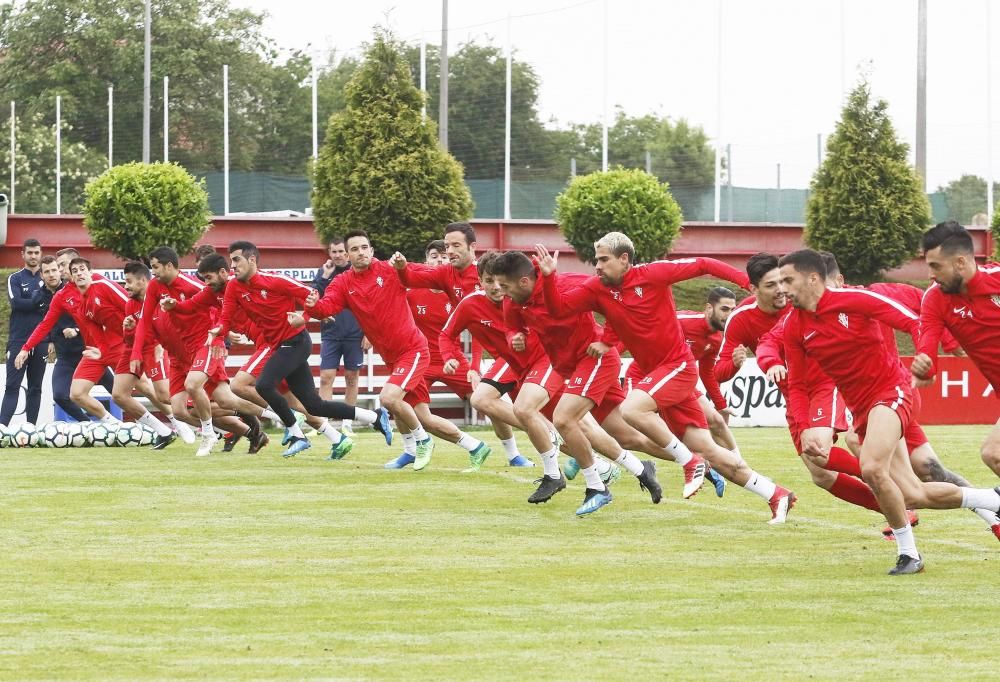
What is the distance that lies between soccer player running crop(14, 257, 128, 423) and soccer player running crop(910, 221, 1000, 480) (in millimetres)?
11764

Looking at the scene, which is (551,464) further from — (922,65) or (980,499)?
(922,65)

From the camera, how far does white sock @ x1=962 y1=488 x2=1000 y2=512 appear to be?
9.34 metres

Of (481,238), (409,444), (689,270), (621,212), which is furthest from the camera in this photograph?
(481,238)

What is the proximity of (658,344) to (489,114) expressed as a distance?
146ft

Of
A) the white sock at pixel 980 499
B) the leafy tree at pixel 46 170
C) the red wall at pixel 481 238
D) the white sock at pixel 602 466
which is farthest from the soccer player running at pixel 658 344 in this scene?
the leafy tree at pixel 46 170

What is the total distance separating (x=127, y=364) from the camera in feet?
62.3

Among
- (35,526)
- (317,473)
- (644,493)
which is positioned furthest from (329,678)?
(317,473)

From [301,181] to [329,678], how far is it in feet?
121

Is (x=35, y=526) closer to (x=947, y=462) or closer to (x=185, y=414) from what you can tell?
(x=185, y=414)

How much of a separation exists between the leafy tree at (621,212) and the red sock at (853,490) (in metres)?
19.2

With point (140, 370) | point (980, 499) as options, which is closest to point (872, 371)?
point (980, 499)

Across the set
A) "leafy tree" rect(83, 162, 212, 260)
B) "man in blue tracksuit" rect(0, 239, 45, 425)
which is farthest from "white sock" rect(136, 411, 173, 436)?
"leafy tree" rect(83, 162, 212, 260)

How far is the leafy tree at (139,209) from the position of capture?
1133 inches

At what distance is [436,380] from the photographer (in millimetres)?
16594
